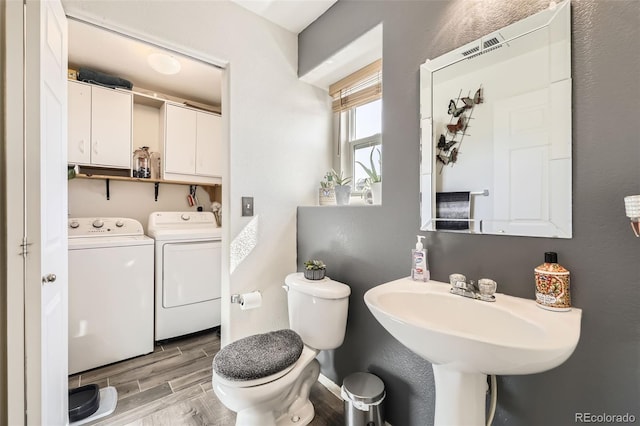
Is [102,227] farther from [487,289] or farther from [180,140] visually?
[487,289]

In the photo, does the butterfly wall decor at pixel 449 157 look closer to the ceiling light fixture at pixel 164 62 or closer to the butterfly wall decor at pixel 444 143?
→ the butterfly wall decor at pixel 444 143

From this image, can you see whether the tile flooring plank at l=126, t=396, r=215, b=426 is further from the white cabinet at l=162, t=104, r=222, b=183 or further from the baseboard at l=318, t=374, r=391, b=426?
the white cabinet at l=162, t=104, r=222, b=183

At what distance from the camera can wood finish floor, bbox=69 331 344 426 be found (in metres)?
1.45

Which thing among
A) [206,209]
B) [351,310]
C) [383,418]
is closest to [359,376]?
[383,418]

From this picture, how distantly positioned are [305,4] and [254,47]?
0.41 metres

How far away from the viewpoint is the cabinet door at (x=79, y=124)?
2.08 meters

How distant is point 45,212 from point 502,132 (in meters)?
1.74

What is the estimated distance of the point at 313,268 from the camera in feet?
5.10

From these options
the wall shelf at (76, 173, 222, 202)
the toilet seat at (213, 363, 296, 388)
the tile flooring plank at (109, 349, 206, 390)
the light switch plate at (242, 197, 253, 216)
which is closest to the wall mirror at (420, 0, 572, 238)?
the toilet seat at (213, 363, 296, 388)

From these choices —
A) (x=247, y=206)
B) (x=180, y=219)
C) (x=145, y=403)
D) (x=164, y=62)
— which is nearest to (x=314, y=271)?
(x=247, y=206)

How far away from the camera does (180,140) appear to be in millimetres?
2566

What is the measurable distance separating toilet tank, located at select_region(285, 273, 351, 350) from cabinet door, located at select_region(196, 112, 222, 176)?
1.81 metres

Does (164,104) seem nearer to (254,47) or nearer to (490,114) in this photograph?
(254,47)

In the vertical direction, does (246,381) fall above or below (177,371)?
above
